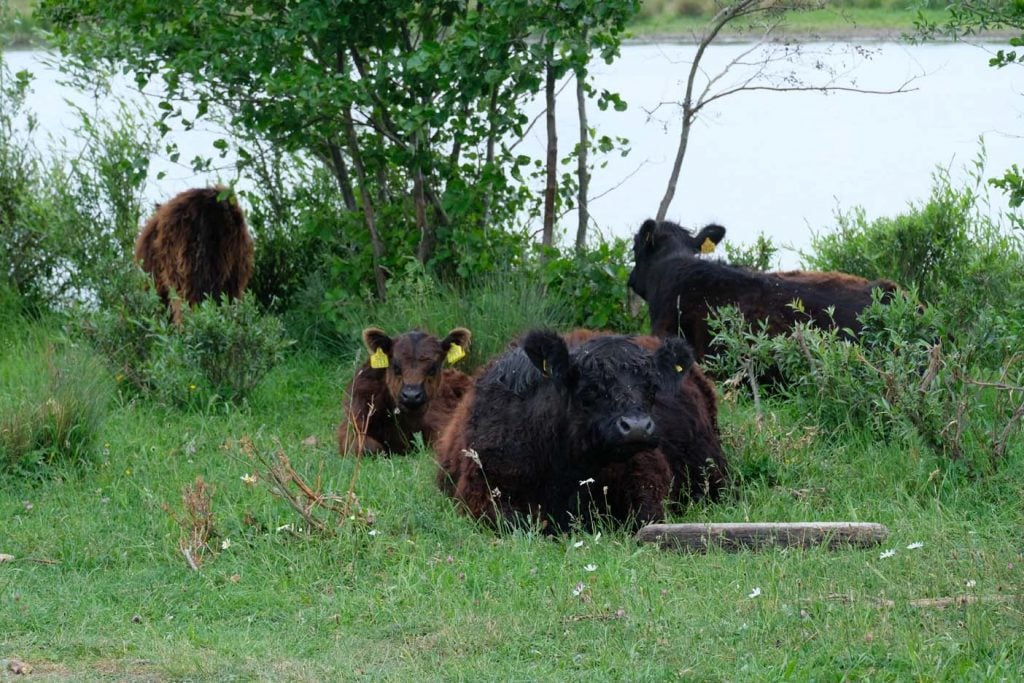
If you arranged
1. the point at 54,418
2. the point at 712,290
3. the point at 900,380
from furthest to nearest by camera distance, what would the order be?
the point at 712,290, the point at 54,418, the point at 900,380

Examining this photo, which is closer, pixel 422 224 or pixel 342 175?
pixel 422 224

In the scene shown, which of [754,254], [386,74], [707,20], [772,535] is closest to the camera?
[772,535]

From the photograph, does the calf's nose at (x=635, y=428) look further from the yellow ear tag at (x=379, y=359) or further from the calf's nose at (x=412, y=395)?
the yellow ear tag at (x=379, y=359)

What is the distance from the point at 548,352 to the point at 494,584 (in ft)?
5.10

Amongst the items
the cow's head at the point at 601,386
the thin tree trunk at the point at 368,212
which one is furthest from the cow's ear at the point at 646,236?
the cow's head at the point at 601,386

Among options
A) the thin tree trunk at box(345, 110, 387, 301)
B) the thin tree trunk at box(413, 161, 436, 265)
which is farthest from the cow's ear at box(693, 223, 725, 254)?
the thin tree trunk at box(345, 110, 387, 301)

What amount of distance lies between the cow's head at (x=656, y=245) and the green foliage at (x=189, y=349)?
3.33 m

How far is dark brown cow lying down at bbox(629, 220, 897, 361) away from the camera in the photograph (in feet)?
37.6

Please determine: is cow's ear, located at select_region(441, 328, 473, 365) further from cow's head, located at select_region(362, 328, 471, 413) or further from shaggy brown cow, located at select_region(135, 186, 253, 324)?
shaggy brown cow, located at select_region(135, 186, 253, 324)

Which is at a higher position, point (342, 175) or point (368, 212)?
point (342, 175)

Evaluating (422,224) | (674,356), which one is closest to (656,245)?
(422,224)

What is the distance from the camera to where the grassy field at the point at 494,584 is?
590 cm

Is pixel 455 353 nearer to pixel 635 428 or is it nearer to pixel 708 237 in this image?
pixel 635 428

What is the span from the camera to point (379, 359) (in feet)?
34.4
